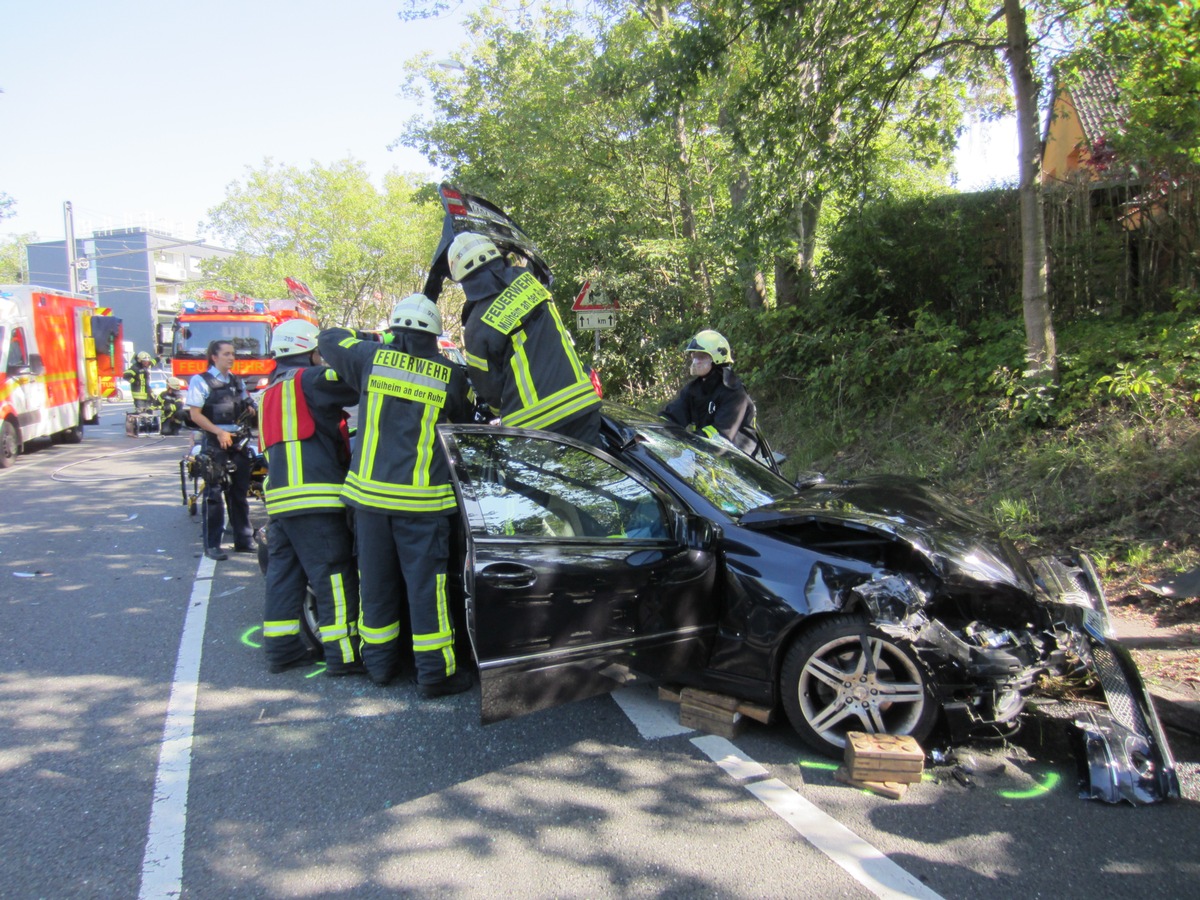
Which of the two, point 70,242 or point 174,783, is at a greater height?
point 70,242

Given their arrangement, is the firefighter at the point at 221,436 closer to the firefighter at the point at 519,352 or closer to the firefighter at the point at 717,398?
the firefighter at the point at 519,352

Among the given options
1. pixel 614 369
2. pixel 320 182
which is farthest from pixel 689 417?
pixel 320 182

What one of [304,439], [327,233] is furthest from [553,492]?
[327,233]

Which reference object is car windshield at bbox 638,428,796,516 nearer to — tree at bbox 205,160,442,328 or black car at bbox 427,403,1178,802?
black car at bbox 427,403,1178,802

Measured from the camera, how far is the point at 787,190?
316 inches

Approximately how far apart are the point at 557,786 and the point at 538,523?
3.57 ft

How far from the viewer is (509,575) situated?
3.26m

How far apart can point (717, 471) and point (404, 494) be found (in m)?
1.62

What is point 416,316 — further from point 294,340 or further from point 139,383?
point 139,383

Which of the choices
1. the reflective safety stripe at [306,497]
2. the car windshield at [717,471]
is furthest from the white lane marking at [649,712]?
the reflective safety stripe at [306,497]

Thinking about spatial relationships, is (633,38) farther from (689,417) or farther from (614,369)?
(689,417)

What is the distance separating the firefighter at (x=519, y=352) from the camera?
4.24 metres

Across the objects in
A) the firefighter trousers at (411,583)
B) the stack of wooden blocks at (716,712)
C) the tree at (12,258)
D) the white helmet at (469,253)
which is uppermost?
the tree at (12,258)

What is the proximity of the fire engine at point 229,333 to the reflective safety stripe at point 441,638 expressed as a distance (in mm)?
12903
